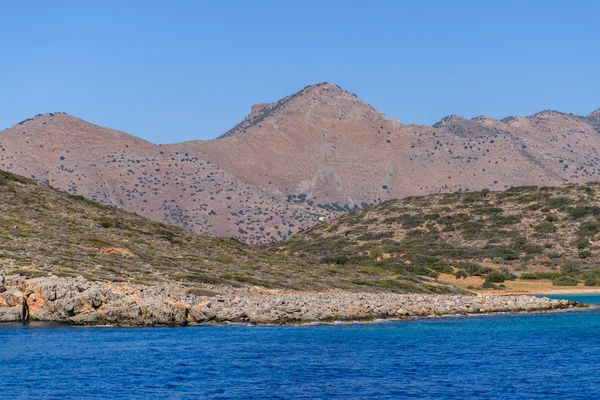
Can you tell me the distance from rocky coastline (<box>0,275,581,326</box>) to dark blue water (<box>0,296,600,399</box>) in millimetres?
2332

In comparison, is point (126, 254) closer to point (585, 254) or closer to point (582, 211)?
point (585, 254)

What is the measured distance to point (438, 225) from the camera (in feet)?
447

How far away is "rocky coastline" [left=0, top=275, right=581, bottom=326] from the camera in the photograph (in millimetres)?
54562

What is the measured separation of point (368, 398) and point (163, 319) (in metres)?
25.4

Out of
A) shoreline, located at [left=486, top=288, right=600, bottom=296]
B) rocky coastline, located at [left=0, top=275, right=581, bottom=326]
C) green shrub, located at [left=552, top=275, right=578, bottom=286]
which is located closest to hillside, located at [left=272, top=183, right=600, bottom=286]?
green shrub, located at [left=552, top=275, right=578, bottom=286]

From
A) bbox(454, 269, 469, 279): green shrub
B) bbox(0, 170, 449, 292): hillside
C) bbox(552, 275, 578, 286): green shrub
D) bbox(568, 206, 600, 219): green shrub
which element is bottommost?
bbox(552, 275, 578, 286): green shrub

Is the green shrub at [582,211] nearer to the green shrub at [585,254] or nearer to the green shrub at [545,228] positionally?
the green shrub at [545,228]

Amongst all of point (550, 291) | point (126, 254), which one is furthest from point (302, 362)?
point (550, 291)

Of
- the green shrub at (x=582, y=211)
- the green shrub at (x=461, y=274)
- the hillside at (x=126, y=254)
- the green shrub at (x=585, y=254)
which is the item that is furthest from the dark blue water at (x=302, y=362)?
the green shrub at (x=582, y=211)

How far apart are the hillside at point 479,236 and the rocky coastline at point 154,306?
45434 mm

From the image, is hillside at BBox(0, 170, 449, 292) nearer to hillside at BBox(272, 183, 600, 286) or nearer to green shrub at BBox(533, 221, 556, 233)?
hillside at BBox(272, 183, 600, 286)

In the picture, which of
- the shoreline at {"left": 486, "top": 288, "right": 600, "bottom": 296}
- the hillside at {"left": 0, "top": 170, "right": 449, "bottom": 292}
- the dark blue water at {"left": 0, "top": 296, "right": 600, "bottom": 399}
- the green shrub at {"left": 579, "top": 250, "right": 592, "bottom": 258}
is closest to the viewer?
the dark blue water at {"left": 0, "top": 296, "right": 600, "bottom": 399}

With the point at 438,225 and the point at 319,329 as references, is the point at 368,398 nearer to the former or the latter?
the point at 319,329

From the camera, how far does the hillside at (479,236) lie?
111 meters
